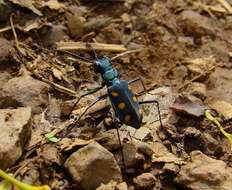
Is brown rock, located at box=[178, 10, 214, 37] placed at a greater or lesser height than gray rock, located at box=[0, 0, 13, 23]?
lesser

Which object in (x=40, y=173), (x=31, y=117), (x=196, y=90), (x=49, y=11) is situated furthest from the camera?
(x=49, y=11)

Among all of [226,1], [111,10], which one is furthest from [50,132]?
[226,1]

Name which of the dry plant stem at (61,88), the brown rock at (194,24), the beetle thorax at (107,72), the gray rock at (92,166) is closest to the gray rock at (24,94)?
the dry plant stem at (61,88)

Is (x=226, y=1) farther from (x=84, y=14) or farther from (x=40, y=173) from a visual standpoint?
(x=40, y=173)

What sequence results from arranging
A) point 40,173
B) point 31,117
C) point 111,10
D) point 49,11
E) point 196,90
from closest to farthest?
point 40,173, point 31,117, point 196,90, point 49,11, point 111,10

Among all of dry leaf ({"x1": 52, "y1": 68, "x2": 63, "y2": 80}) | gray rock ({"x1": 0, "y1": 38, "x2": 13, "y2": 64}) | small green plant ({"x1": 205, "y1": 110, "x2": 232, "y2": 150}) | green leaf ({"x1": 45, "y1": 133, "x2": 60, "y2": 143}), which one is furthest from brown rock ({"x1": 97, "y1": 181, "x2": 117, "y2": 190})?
gray rock ({"x1": 0, "y1": 38, "x2": 13, "y2": 64})

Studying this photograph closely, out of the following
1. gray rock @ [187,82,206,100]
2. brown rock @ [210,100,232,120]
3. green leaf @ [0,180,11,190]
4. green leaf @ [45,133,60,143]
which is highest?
green leaf @ [0,180,11,190]

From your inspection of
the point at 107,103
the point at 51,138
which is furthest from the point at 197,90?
the point at 51,138

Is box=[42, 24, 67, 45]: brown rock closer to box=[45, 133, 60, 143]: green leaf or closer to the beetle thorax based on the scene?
the beetle thorax
